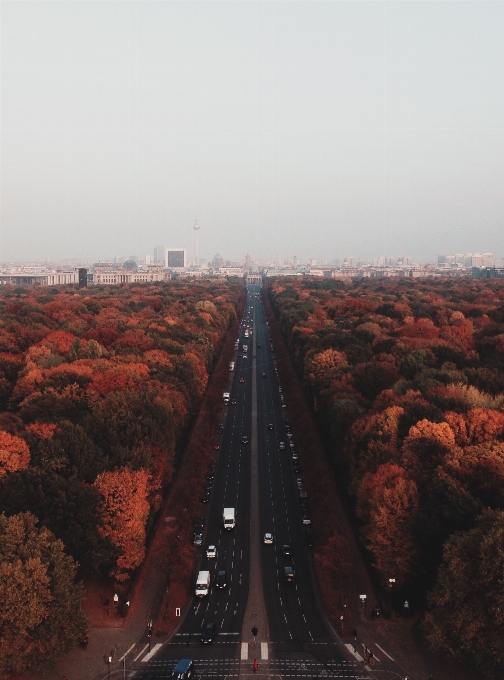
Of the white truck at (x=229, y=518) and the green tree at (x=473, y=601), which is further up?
the green tree at (x=473, y=601)

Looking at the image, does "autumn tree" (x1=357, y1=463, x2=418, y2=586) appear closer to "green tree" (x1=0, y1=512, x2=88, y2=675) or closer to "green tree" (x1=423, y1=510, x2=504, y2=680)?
"green tree" (x1=423, y1=510, x2=504, y2=680)

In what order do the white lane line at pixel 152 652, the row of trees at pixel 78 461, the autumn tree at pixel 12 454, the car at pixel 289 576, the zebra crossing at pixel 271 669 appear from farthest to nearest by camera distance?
the car at pixel 289 576, the autumn tree at pixel 12 454, the white lane line at pixel 152 652, the zebra crossing at pixel 271 669, the row of trees at pixel 78 461

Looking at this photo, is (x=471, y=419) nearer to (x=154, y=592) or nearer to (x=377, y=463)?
(x=377, y=463)

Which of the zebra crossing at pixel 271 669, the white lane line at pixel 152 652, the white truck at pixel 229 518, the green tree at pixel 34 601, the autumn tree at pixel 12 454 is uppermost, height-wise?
the autumn tree at pixel 12 454

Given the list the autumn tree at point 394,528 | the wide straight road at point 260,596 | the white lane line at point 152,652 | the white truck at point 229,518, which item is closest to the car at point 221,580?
the wide straight road at point 260,596

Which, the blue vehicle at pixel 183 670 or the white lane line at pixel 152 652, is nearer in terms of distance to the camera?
the blue vehicle at pixel 183 670

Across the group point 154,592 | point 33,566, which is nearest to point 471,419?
point 154,592

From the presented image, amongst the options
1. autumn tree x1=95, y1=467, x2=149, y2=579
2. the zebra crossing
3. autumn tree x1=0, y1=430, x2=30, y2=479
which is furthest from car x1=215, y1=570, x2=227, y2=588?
autumn tree x1=0, y1=430, x2=30, y2=479

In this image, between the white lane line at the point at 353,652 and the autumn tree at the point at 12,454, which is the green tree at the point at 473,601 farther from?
the autumn tree at the point at 12,454
